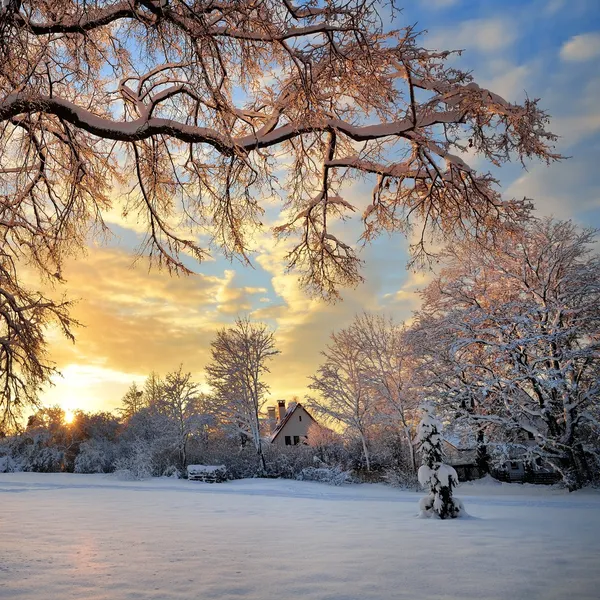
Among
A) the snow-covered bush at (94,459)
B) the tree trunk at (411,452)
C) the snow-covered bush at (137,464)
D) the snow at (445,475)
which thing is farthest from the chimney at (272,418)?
the snow at (445,475)

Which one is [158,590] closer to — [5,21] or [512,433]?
[5,21]

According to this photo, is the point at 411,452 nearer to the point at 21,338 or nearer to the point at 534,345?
the point at 534,345

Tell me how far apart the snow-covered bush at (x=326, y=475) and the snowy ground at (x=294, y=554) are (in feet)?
35.4

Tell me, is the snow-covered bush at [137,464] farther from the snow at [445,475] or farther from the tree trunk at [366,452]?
the snow at [445,475]

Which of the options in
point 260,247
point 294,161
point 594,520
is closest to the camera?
point 294,161

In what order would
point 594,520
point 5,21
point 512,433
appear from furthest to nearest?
point 512,433, point 594,520, point 5,21

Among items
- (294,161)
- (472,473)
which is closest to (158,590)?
(294,161)

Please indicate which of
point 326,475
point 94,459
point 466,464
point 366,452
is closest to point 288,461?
point 326,475

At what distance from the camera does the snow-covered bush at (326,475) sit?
2255cm

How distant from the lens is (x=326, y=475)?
76.3 feet

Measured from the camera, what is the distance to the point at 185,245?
7949mm

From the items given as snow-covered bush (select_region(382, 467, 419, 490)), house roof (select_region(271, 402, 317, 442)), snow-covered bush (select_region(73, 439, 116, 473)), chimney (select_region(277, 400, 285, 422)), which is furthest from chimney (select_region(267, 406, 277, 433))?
snow-covered bush (select_region(382, 467, 419, 490))

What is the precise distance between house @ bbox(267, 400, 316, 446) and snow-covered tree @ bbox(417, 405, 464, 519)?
34.1m

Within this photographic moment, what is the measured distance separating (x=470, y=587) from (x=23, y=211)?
30.6ft
